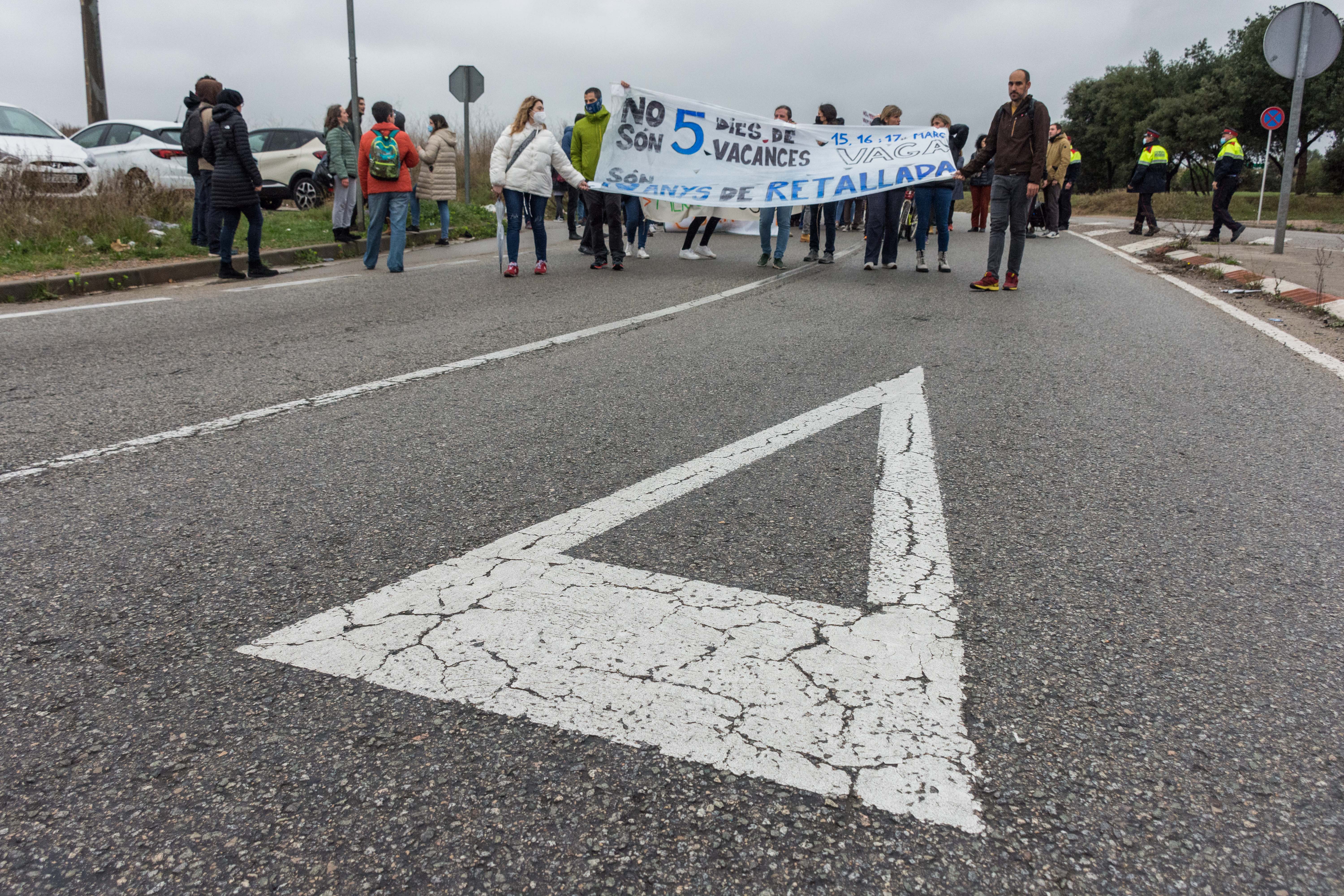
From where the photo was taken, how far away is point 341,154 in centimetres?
1315

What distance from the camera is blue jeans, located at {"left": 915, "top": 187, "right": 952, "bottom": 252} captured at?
34.6 feet

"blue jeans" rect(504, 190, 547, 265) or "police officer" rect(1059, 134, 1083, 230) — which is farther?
"police officer" rect(1059, 134, 1083, 230)

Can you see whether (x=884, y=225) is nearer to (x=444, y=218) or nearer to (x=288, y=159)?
(x=444, y=218)

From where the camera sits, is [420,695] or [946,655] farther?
[946,655]

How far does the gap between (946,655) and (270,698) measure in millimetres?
1583

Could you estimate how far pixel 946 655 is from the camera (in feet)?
7.30

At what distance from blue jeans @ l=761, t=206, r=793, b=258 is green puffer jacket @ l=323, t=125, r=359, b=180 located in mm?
A: 5864

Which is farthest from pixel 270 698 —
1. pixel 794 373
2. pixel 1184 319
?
pixel 1184 319

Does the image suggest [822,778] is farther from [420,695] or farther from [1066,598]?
[1066,598]

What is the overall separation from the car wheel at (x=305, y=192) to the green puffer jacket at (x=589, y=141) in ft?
30.4

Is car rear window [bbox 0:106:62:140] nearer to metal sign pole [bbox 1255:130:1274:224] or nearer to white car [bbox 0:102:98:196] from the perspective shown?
white car [bbox 0:102:98:196]

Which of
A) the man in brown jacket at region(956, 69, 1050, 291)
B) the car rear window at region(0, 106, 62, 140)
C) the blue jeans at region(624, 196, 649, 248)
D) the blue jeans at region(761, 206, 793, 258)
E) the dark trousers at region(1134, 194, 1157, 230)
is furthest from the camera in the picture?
the dark trousers at region(1134, 194, 1157, 230)

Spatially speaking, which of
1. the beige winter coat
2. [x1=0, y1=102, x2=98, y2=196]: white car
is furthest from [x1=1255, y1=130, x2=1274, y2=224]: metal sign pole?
[x1=0, y1=102, x2=98, y2=196]: white car

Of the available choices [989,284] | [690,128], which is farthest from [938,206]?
[690,128]
